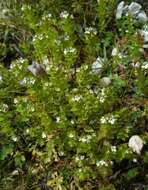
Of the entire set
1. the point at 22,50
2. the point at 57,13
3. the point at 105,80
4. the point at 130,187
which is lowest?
the point at 130,187

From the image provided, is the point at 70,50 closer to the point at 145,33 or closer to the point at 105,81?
the point at 105,81

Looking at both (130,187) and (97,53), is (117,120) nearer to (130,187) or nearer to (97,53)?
(130,187)

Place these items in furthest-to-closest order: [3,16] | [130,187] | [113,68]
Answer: [3,16], [113,68], [130,187]

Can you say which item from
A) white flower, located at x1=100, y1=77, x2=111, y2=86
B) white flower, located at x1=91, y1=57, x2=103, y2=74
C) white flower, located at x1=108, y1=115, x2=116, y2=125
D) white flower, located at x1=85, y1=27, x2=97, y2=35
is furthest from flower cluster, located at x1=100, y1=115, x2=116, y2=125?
white flower, located at x1=85, y1=27, x2=97, y2=35

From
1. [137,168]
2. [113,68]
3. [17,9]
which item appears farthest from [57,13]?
[137,168]

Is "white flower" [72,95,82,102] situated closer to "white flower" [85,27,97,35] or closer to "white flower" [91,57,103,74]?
"white flower" [91,57,103,74]

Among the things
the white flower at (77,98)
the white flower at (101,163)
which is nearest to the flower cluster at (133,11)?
the white flower at (77,98)

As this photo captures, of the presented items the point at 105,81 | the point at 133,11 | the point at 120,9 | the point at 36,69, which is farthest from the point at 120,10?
the point at 36,69
